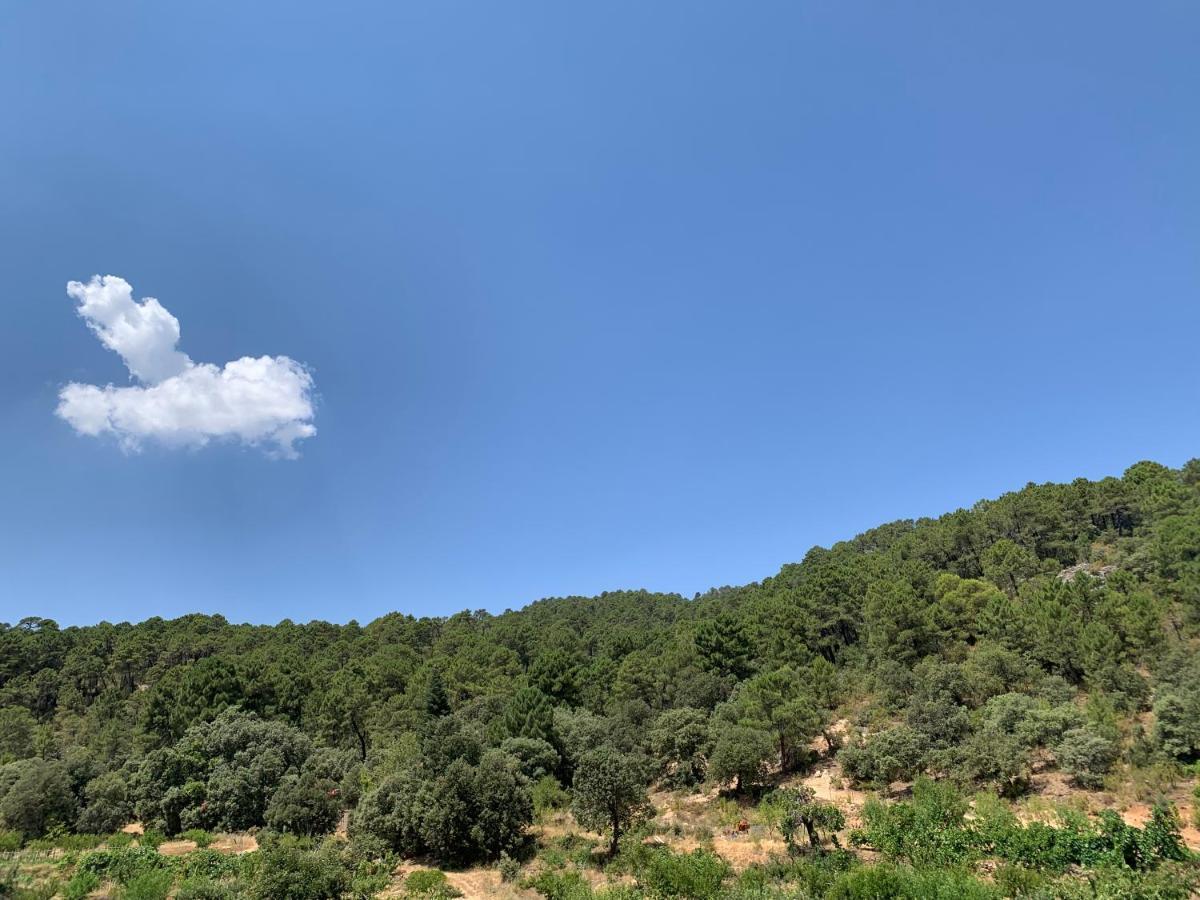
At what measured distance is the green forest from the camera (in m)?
18.2

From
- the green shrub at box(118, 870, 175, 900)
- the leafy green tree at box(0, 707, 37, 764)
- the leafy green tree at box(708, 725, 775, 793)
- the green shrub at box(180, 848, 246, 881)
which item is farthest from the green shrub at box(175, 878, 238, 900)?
the leafy green tree at box(0, 707, 37, 764)

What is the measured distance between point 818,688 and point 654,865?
2398 cm

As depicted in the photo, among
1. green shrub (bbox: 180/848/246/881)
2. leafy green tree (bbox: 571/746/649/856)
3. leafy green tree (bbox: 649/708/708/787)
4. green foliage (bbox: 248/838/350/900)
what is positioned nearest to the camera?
green foliage (bbox: 248/838/350/900)

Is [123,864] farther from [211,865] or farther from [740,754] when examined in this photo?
[740,754]

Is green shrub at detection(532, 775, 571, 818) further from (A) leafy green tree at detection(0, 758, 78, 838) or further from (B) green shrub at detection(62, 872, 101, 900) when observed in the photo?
(A) leafy green tree at detection(0, 758, 78, 838)

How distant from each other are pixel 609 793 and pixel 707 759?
12.8 meters

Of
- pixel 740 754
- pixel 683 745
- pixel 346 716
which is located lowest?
pixel 740 754

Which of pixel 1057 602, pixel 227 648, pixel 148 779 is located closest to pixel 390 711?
pixel 148 779

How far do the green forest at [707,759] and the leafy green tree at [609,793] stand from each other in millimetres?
110

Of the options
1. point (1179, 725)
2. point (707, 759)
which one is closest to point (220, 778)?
point (707, 759)

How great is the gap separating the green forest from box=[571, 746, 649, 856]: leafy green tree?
11 cm

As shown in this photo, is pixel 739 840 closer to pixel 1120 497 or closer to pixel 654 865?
pixel 654 865

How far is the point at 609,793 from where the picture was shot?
2236 cm

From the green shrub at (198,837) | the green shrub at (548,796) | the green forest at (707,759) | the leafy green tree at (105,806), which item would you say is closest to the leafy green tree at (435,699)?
the green forest at (707,759)
